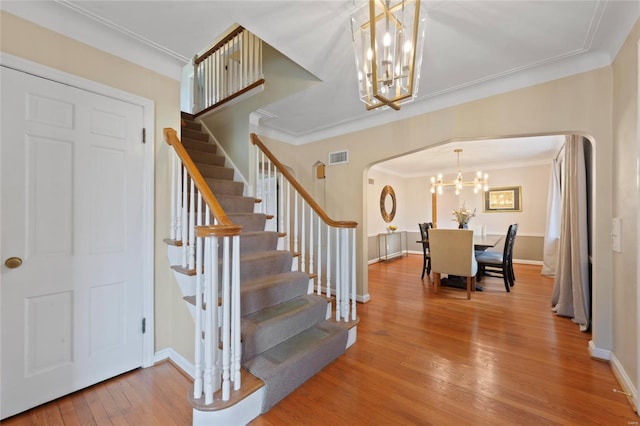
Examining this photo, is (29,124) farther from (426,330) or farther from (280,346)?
(426,330)

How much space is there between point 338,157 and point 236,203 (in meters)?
1.77

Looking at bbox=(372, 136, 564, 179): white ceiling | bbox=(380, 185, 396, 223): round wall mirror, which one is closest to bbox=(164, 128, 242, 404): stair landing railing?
bbox=(372, 136, 564, 179): white ceiling

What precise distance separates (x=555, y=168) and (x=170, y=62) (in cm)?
702

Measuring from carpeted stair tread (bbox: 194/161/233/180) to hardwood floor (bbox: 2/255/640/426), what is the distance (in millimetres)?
2152

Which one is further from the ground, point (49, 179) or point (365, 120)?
point (365, 120)

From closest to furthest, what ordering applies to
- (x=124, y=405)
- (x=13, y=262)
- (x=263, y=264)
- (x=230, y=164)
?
(x=13, y=262) < (x=124, y=405) < (x=263, y=264) < (x=230, y=164)

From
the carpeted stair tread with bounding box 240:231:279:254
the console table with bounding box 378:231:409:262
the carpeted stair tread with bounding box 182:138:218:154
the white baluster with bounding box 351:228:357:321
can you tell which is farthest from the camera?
the console table with bounding box 378:231:409:262

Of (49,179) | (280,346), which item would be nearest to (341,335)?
(280,346)

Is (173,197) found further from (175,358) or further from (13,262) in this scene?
(175,358)

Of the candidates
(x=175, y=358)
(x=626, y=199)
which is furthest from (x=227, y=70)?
(x=626, y=199)

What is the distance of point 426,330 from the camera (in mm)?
2854

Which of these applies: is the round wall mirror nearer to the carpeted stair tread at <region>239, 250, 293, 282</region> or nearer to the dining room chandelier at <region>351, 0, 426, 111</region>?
the carpeted stair tread at <region>239, 250, 293, 282</region>

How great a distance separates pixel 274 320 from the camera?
202cm

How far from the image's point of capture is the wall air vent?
4.04m
